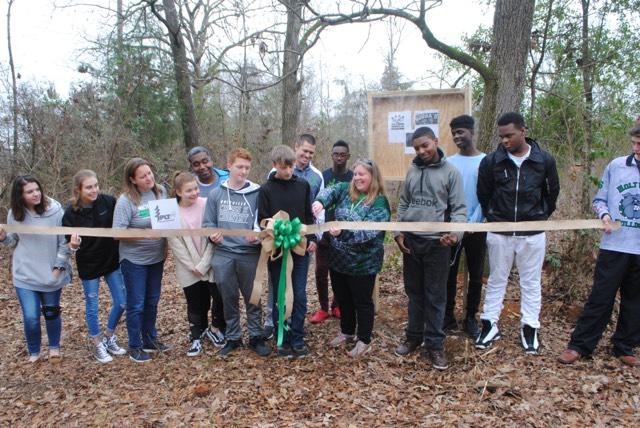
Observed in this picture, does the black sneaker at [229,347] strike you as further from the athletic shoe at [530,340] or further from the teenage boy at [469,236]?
the athletic shoe at [530,340]

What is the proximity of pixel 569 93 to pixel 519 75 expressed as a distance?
243 centimetres

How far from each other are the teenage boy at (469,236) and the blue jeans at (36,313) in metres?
4.06

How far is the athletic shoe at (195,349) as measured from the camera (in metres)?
4.76

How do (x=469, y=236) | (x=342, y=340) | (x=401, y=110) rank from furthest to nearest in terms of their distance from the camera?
1. (x=401, y=110)
2. (x=342, y=340)
3. (x=469, y=236)

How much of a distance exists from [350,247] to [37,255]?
10.2 feet

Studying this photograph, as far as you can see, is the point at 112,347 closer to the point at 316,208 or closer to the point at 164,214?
the point at 164,214

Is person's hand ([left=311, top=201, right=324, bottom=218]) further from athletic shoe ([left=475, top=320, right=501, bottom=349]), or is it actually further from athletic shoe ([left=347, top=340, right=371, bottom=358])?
athletic shoe ([left=475, top=320, right=501, bottom=349])

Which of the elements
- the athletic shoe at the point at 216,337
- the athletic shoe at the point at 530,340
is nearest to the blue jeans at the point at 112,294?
the athletic shoe at the point at 216,337

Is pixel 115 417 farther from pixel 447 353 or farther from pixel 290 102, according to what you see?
pixel 290 102

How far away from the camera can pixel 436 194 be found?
4.09 m

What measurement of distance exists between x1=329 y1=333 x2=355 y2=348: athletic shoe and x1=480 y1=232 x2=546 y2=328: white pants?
1.43 meters

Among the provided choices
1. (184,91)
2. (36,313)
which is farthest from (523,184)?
(184,91)

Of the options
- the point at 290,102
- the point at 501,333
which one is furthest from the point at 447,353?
the point at 290,102

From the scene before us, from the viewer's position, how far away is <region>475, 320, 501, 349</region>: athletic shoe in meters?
4.54
